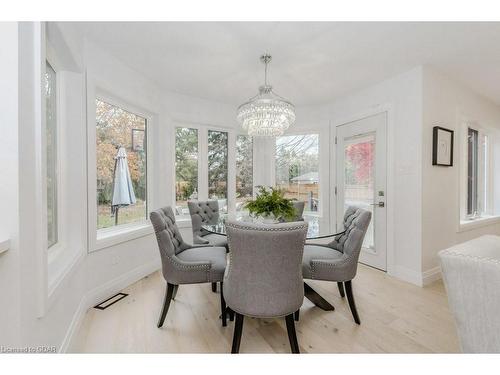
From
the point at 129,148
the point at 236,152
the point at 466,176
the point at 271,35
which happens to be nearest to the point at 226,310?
the point at 129,148

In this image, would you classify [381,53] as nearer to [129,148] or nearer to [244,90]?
[244,90]

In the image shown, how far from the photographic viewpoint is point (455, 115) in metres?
2.88

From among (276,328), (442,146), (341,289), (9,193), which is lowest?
(276,328)

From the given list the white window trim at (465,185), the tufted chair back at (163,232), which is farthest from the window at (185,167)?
the white window trim at (465,185)

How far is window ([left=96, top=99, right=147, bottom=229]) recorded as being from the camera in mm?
2418

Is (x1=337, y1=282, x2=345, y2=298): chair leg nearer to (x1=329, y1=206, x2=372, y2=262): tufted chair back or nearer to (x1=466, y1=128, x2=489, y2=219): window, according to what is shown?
(x1=329, y1=206, x2=372, y2=262): tufted chair back

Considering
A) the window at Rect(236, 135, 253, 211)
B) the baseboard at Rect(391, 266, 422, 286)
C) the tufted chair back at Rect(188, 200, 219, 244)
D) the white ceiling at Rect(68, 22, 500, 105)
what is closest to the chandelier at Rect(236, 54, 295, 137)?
the white ceiling at Rect(68, 22, 500, 105)

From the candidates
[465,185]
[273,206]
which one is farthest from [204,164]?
[465,185]

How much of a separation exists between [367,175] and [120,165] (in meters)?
3.09

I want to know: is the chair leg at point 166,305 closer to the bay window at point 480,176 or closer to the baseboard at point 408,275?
the baseboard at point 408,275

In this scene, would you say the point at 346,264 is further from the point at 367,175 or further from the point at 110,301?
the point at 110,301

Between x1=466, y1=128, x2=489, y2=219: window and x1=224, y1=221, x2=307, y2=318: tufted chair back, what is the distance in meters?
3.64

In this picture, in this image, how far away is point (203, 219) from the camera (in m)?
2.87

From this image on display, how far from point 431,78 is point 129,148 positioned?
3.54m
